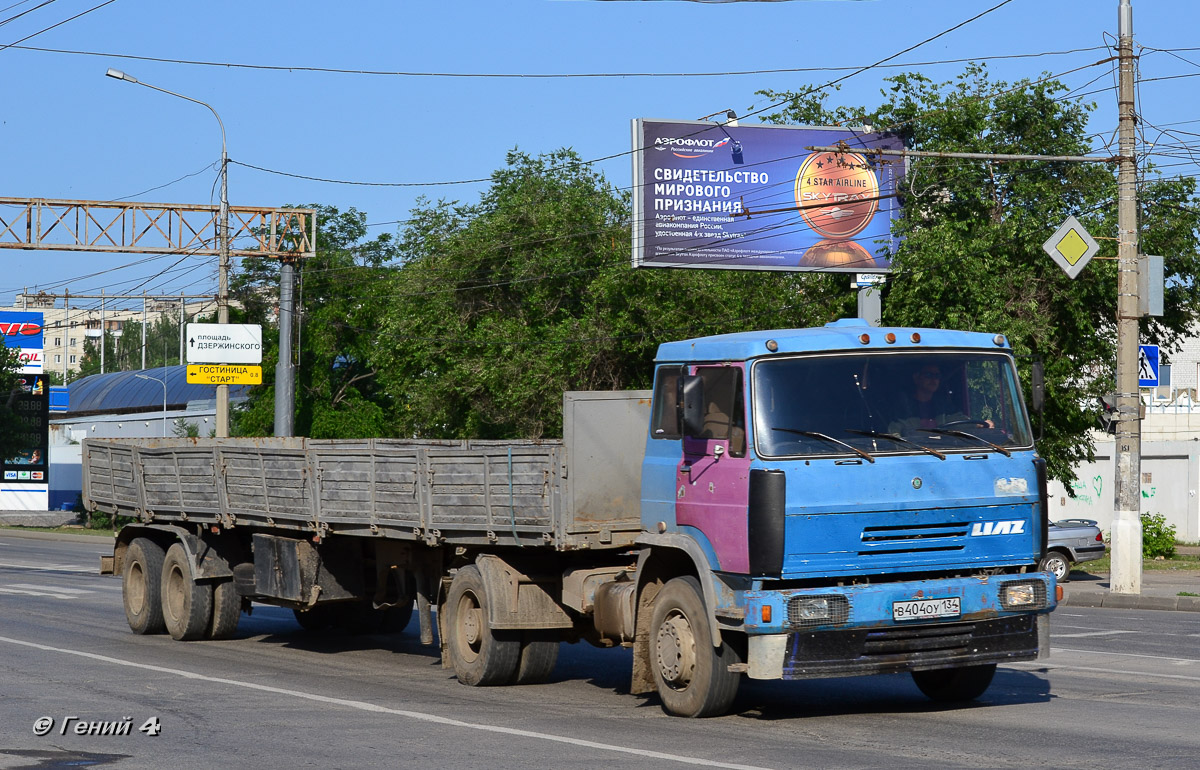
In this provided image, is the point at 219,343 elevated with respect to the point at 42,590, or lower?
elevated

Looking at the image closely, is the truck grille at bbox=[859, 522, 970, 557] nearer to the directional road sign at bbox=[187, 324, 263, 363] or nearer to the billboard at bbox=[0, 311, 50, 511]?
the directional road sign at bbox=[187, 324, 263, 363]

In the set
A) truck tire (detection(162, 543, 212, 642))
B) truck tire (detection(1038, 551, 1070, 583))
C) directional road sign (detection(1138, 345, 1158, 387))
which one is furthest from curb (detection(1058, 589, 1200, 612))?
truck tire (detection(162, 543, 212, 642))

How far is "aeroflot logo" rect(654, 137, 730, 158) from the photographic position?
95.2ft

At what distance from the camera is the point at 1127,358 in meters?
20.3

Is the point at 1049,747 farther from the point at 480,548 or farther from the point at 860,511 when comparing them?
the point at 480,548

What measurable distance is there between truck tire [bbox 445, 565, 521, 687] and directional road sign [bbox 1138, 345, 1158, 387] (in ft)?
46.5

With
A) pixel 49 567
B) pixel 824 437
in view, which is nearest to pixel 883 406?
pixel 824 437

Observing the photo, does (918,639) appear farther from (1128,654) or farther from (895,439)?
(1128,654)

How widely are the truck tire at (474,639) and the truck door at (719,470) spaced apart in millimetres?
2269

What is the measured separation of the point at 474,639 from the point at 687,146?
1910 cm

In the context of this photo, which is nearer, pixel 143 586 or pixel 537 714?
pixel 537 714

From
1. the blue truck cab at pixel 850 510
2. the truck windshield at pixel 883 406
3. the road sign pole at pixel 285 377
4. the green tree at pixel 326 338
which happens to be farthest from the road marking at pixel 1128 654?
the green tree at pixel 326 338

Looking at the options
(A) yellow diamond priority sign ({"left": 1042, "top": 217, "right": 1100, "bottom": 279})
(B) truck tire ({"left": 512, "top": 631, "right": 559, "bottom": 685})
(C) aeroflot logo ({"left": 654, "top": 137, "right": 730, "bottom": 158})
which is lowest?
(B) truck tire ({"left": 512, "top": 631, "right": 559, "bottom": 685})

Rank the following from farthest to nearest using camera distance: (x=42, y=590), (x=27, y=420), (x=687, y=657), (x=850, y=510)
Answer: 1. (x=27, y=420)
2. (x=42, y=590)
3. (x=687, y=657)
4. (x=850, y=510)
